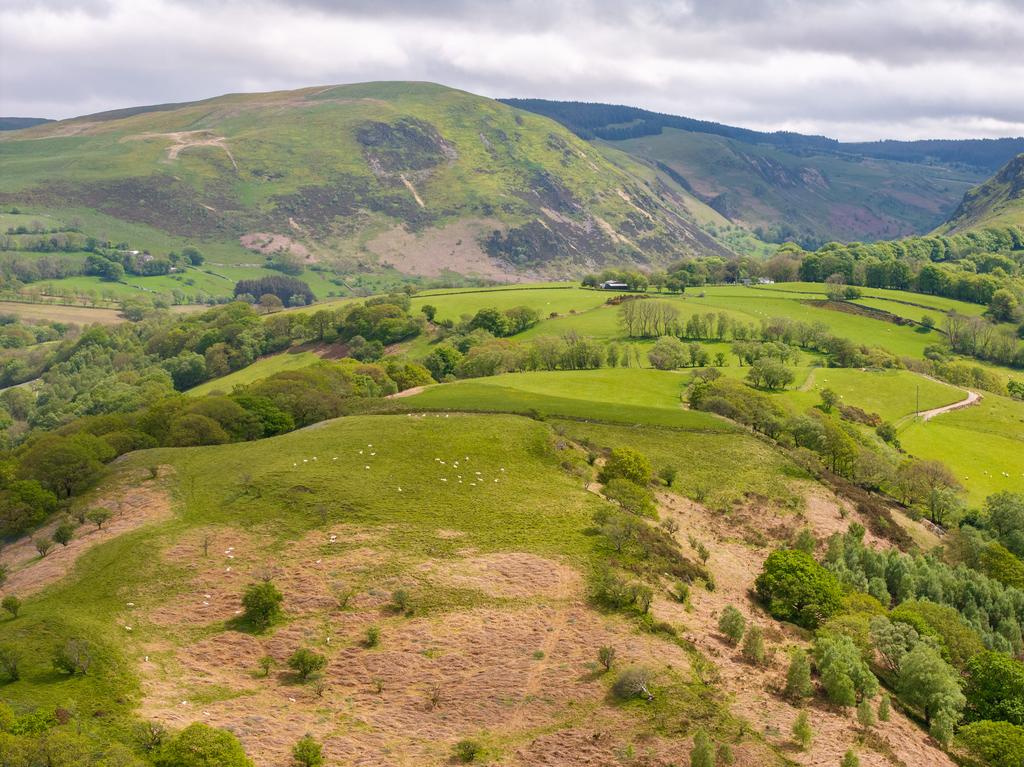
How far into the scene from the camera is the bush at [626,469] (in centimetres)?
8644

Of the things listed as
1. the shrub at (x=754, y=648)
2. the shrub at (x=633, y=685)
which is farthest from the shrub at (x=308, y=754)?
the shrub at (x=754, y=648)

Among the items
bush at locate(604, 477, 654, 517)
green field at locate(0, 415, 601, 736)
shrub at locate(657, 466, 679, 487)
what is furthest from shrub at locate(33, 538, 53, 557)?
shrub at locate(657, 466, 679, 487)

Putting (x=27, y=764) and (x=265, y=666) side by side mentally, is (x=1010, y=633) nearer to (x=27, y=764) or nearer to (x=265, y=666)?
(x=265, y=666)

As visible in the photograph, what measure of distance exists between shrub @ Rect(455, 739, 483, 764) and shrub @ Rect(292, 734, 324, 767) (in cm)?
776

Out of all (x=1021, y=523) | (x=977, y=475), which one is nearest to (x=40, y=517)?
(x=1021, y=523)

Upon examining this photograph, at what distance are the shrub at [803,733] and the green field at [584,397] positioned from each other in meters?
65.8

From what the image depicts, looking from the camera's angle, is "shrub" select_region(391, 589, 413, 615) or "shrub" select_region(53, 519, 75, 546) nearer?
"shrub" select_region(391, 589, 413, 615)

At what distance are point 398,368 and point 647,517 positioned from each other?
89174mm

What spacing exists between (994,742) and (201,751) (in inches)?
1953

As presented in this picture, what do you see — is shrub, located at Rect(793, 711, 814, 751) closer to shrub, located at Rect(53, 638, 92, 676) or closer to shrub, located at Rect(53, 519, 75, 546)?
shrub, located at Rect(53, 638, 92, 676)

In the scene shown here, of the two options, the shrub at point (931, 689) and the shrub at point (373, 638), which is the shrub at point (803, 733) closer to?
the shrub at point (931, 689)

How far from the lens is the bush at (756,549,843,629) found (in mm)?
64750

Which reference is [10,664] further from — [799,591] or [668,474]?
[668,474]

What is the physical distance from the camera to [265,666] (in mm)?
49281
